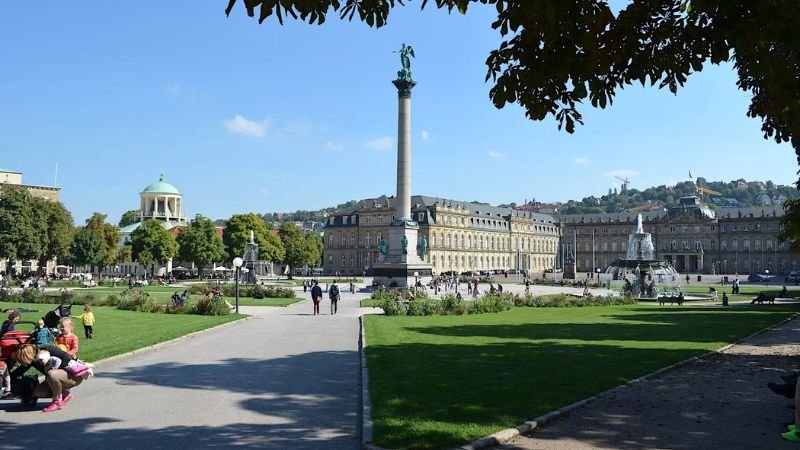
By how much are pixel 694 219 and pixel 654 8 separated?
138 meters

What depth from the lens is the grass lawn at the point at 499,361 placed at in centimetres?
952

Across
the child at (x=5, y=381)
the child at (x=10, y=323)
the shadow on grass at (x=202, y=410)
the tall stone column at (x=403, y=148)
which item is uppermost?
the tall stone column at (x=403, y=148)

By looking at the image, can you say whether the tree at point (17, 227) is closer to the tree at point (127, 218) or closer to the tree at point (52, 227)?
the tree at point (52, 227)

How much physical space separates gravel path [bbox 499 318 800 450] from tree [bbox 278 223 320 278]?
9834 centimetres

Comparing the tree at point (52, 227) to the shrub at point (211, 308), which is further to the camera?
the tree at point (52, 227)

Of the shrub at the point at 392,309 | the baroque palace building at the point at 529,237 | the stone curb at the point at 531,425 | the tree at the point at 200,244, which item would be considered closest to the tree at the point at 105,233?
the tree at the point at 200,244

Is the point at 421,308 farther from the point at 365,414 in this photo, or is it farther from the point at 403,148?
the point at 403,148

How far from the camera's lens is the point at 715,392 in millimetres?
11938

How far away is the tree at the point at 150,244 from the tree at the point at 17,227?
63.6 feet

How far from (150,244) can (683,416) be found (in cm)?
8784

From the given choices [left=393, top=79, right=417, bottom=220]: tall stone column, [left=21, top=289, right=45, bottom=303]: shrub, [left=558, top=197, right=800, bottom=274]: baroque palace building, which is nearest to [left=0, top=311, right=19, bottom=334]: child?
[left=21, top=289, right=45, bottom=303]: shrub

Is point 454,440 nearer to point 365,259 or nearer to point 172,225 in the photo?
point 365,259

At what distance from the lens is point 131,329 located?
22.8m

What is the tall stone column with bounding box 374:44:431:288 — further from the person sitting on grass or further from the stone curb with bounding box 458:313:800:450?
the person sitting on grass
